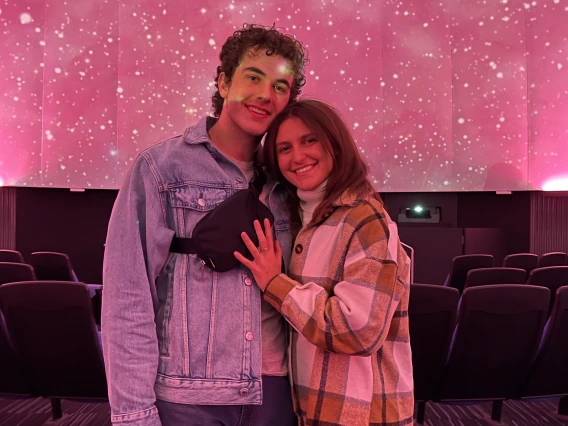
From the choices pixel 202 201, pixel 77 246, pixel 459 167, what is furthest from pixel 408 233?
pixel 202 201

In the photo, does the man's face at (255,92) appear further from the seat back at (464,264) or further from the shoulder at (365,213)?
the seat back at (464,264)

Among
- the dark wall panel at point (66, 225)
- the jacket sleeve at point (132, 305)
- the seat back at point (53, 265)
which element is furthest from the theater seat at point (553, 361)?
the dark wall panel at point (66, 225)

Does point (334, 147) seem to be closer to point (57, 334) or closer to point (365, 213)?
point (365, 213)

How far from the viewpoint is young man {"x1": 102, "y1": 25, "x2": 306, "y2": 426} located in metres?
1.12

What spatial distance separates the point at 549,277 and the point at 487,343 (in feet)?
5.25

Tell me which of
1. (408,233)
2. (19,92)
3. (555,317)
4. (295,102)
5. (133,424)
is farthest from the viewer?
(19,92)

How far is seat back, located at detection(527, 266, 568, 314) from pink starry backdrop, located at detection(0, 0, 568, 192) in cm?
420

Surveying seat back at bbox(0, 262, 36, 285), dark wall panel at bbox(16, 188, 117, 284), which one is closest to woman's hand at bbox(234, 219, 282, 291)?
seat back at bbox(0, 262, 36, 285)

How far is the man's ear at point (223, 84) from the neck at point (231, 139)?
0.22 feet

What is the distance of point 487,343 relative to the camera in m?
2.74

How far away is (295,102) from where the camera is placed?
1.36 m

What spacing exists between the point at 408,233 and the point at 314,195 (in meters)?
5.64

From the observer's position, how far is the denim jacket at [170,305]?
1.11 metres

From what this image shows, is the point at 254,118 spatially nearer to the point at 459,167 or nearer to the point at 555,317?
the point at 555,317
